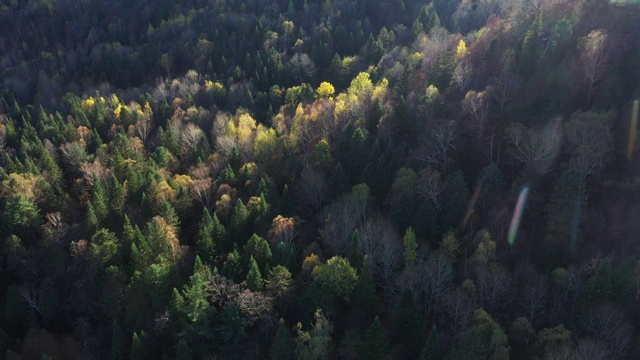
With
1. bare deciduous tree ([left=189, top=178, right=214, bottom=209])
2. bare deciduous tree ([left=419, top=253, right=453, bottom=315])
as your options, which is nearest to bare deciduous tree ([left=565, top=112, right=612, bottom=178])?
bare deciduous tree ([left=419, top=253, right=453, bottom=315])

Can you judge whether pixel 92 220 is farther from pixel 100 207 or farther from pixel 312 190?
pixel 312 190

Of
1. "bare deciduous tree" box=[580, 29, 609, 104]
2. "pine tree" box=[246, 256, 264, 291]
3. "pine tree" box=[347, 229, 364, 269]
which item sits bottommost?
"pine tree" box=[246, 256, 264, 291]

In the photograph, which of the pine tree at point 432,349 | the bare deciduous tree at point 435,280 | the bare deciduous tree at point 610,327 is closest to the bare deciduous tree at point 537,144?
the bare deciduous tree at point 435,280

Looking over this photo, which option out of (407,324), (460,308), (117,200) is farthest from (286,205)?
(460,308)

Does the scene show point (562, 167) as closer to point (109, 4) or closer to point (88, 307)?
point (88, 307)

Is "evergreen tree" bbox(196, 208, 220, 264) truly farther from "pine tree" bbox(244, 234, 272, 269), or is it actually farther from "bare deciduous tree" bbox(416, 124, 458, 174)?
"bare deciduous tree" bbox(416, 124, 458, 174)

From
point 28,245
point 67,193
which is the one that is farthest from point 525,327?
point 67,193
